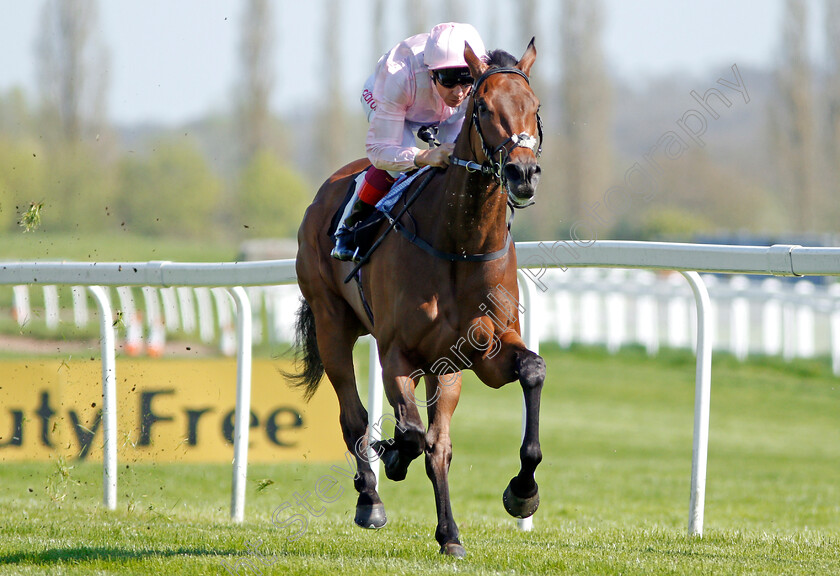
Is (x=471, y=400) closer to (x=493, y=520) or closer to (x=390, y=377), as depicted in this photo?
(x=493, y=520)

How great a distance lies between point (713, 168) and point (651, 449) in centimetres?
5088

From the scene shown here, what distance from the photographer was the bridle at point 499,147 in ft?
11.5

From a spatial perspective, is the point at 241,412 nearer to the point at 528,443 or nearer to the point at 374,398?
the point at 374,398

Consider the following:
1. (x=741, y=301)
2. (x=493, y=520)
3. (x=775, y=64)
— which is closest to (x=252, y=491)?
(x=493, y=520)

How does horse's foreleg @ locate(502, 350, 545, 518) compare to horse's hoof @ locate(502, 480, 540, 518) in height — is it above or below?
above

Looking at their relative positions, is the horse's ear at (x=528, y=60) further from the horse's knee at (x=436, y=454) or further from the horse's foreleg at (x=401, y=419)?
the horse's knee at (x=436, y=454)

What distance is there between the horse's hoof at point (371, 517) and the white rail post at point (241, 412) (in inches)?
39.0

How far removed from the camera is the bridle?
11.5 feet

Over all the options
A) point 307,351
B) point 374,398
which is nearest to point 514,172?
point 374,398

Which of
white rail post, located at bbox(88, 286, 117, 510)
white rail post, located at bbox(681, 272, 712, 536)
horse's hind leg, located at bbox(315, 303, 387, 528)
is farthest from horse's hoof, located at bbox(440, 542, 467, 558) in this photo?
white rail post, located at bbox(88, 286, 117, 510)

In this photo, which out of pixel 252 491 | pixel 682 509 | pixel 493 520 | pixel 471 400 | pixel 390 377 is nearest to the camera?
pixel 390 377

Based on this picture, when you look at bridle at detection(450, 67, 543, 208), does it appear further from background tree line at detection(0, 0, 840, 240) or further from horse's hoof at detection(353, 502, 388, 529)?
background tree line at detection(0, 0, 840, 240)

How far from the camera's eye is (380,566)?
3.71 metres

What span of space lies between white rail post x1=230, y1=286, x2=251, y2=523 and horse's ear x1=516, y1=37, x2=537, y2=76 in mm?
2335
